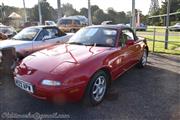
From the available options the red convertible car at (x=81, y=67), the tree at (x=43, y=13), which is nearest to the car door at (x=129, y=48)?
the red convertible car at (x=81, y=67)

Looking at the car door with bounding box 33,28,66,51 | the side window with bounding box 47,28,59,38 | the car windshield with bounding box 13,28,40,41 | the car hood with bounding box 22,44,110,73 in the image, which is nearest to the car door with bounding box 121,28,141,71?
the car hood with bounding box 22,44,110,73

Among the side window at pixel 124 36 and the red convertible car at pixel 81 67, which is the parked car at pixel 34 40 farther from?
the side window at pixel 124 36

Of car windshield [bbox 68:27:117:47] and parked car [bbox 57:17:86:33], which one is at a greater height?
parked car [bbox 57:17:86:33]

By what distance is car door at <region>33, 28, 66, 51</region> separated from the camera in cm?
Answer: 710

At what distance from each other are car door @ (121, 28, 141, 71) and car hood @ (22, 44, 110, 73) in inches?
28.8

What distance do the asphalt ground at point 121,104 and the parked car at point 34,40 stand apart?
1291 millimetres

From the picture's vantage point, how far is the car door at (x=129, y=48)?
5.13 meters

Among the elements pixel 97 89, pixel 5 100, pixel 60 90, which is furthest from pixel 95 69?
pixel 5 100

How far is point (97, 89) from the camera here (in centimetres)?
401

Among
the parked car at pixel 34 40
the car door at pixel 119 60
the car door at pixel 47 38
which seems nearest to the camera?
the car door at pixel 119 60

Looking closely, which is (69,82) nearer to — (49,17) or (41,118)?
(41,118)

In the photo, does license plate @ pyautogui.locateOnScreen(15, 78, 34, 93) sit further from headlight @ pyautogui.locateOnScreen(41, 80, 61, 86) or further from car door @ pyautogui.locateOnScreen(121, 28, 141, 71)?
car door @ pyautogui.locateOnScreen(121, 28, 141, 71)

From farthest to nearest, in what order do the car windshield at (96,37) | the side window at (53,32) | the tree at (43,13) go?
1. the tree at (43,13)
2. the side window at (53,32)
3. the car windshield at (96,37)

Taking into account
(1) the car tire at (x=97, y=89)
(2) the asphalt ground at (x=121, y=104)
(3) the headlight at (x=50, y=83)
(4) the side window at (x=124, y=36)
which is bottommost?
(2) the asphalt ground at (x=121, y=104)
